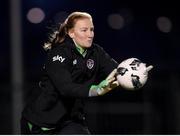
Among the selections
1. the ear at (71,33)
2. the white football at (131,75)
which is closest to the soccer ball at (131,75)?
the white football at (131,75)

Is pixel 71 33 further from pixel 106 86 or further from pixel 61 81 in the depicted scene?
pixel 106 86

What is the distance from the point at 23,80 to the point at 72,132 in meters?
4.57

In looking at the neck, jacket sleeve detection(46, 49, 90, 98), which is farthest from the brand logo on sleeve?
the neck

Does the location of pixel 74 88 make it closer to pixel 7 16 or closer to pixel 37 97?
pixel 37 97

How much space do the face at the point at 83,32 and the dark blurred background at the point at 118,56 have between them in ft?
12.9

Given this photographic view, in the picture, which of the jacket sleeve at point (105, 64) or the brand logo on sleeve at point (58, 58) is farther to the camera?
the jacket sleeve at point (105, 64)

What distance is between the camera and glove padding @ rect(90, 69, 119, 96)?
4.77 meters

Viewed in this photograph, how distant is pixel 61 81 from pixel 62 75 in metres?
0.04

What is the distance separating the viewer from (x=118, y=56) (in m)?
9.33

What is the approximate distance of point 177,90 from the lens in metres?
9.37

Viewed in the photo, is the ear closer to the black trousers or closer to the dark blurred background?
the black trousers

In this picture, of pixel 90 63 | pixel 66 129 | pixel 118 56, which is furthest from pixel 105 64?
pixel 118 56

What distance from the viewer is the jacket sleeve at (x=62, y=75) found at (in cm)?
483

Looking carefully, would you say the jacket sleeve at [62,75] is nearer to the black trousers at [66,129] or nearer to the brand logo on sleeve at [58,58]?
the brand logo on sleeve at [58,58]
